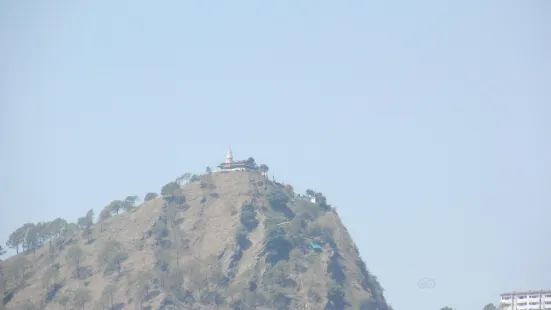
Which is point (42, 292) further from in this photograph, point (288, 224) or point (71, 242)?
point (288, 224)

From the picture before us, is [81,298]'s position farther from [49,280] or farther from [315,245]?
[315,245]

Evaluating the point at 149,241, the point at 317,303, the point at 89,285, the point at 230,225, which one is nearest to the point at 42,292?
the point at 89,285

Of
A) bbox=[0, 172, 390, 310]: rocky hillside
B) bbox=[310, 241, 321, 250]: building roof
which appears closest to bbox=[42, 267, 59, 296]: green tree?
bbox=[0, 172, 390, 310]: rocky hillside

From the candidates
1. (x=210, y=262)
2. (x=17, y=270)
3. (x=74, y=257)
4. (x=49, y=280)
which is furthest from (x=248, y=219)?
(x=17, y=270)

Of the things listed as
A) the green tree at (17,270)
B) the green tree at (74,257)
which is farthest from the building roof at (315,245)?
the green tree at (17,270)

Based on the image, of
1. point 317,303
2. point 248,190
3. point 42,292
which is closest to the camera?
point 317,303

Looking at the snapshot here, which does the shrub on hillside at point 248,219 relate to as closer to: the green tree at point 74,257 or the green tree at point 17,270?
the green tree at point 74,257
